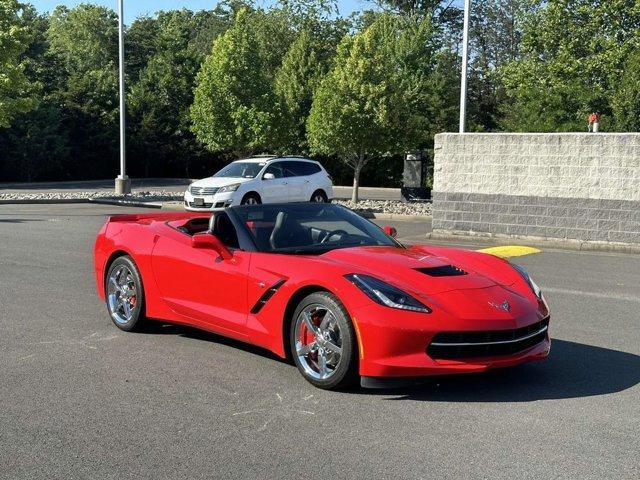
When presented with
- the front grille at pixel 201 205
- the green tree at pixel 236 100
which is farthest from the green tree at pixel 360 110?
the front grille at pixel 201 205

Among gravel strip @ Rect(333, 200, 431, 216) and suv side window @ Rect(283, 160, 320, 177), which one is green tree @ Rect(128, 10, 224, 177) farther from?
suv side window @ Rect(283, 160, 320, 177)

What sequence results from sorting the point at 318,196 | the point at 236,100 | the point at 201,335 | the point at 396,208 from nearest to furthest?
the point at 201,335
the point at 318,196
the point at 396,208
the point at 236,100

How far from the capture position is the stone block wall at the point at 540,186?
51.1ft

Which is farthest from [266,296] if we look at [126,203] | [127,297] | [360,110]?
[126,203]

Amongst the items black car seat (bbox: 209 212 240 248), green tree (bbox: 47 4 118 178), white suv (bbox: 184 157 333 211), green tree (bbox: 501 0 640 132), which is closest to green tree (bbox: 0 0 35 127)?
white suv (bbox: 184 157 333 211)

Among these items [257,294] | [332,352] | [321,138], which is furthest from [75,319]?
[321,138]

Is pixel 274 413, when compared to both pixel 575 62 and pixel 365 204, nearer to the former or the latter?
pixel 365 204

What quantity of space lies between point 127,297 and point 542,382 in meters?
3.85

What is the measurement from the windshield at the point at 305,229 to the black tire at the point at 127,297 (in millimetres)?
1285

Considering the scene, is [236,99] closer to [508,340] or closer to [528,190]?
[528,190]

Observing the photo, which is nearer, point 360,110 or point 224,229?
point 224,229

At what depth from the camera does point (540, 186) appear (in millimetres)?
16516

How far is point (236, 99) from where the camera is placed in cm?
3152

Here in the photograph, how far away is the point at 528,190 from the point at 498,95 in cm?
3475
